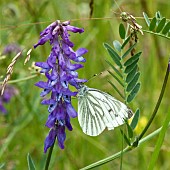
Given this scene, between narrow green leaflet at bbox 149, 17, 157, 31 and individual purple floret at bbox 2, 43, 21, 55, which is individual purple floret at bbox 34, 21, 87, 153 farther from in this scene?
individual purple floret at bbox 2, 43, 21, 55

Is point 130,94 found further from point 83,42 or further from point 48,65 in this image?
point 83,42

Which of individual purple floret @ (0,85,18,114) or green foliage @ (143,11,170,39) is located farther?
individual purple floret @ (0,85,18,114)

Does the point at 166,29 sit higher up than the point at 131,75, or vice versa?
the point at 166,29

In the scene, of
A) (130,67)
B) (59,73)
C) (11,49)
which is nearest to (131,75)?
(130,67)

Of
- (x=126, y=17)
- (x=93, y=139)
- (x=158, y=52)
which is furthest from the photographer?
(x=158, y=52)

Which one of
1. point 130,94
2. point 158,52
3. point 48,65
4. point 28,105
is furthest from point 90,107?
point 158,52

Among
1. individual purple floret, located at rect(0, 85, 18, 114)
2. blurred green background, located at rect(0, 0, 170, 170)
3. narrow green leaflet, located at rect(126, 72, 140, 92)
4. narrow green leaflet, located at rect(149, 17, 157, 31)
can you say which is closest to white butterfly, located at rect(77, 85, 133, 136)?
narrow green leaflet, located at rect(126, 72, 140, 92)

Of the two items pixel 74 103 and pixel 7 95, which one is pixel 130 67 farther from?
pixel 7 95

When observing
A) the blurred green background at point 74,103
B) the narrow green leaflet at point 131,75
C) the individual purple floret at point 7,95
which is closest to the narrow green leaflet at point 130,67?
the narrow green leaflet at point 131,75
